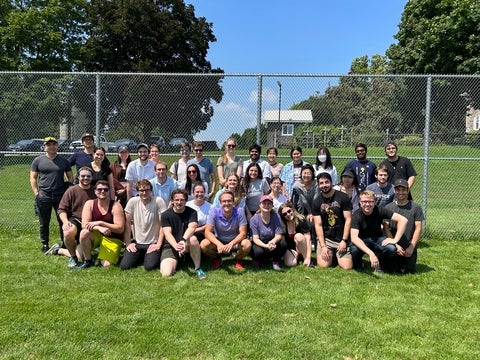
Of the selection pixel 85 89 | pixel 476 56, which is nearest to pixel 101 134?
pixel 85 89

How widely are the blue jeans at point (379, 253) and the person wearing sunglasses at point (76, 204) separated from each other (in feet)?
12.5

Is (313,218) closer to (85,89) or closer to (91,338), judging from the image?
(91,338)

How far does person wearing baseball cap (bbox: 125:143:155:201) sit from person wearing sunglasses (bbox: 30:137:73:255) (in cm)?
95

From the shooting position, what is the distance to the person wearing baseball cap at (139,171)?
6.79m

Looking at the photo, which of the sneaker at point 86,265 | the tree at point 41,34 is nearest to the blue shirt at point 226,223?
the sneaker at point 86,265

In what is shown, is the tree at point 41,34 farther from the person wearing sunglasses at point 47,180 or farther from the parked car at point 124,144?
the person wearing sunglasses at point 47,180

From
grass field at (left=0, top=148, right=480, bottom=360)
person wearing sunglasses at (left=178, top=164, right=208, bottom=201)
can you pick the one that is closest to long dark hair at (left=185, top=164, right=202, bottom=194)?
person wearing sunglasses at (left=178, top=164, right=208, bottom=201)

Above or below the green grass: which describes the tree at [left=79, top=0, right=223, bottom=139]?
above

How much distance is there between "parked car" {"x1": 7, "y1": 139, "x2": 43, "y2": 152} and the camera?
8328 mm

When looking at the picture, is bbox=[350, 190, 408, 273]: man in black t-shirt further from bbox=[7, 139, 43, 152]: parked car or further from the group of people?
bbox=[7, 139, 43, 152]: parked car

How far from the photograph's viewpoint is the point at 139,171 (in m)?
6.82

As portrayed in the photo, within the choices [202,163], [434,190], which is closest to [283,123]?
[202,163]

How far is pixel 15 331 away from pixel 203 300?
1823 millimetres

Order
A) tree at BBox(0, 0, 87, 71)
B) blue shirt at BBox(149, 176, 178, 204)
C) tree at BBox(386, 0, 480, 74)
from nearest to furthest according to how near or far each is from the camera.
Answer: blue shirt at BBox(149, 176, 178, 204) → tree at BBox(386, 0, 480, 74) → tree at BBox(0, 0, 87, 71)
